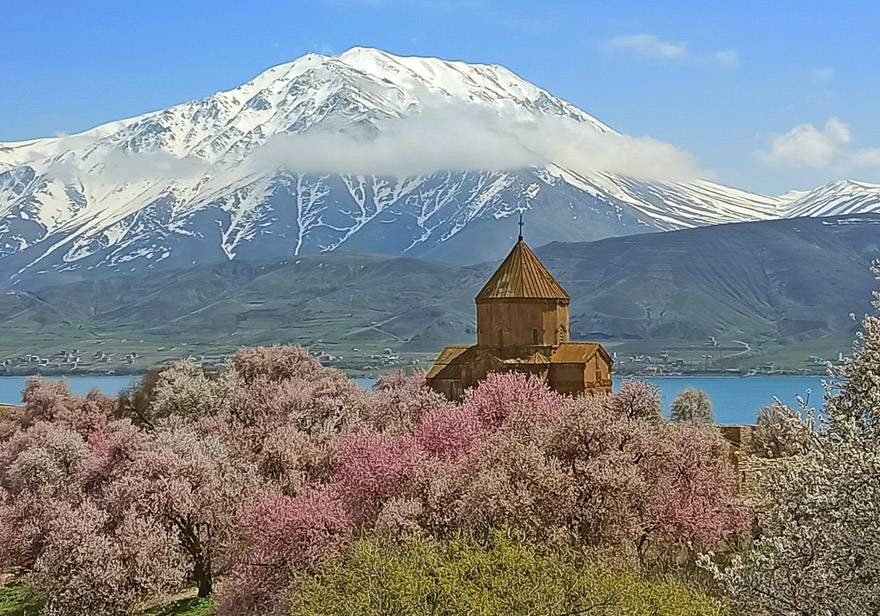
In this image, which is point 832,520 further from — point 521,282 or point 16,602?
point 521,282

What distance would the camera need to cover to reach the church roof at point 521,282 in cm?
5162

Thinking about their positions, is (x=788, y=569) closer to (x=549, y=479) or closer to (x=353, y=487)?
(x=549, y=479)

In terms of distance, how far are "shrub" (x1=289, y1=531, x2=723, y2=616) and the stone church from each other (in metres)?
28.6

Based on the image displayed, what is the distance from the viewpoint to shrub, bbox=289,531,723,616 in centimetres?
1853

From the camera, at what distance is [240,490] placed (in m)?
35.5

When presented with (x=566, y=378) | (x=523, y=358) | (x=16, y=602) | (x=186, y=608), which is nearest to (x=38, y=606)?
(x=16, y=602)

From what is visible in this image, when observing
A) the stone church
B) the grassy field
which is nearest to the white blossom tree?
the grassy field

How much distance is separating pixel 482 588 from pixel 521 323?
3282cm

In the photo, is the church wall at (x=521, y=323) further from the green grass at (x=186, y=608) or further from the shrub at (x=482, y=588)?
the shrub at (x=482, y=588)

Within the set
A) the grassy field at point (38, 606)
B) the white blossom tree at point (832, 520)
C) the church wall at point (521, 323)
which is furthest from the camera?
the church wall at point (521, 323)

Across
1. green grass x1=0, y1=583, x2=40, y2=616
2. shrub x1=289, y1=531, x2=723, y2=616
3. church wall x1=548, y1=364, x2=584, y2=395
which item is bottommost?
green grass x1=0, y1=583, x2=40, y2=616

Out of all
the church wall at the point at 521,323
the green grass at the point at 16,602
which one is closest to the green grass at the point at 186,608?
the green grass at the point at 16,602

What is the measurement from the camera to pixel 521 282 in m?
52.0

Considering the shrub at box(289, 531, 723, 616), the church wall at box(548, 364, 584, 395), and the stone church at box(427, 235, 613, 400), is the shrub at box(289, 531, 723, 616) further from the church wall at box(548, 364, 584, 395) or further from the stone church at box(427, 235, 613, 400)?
the stone church at box(427, 235, 613, 400)
